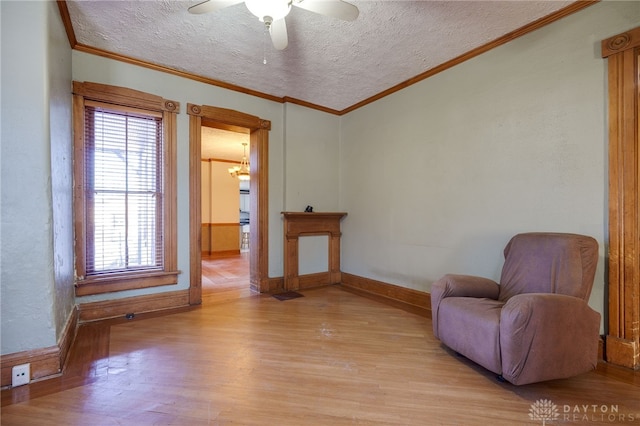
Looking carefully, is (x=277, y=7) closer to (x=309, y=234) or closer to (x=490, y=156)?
(x=490, y=156)

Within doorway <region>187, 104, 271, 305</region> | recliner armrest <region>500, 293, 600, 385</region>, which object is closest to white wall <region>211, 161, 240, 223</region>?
doorway <region>187, 104, 271, 305</region>

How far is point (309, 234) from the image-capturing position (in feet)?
14.7

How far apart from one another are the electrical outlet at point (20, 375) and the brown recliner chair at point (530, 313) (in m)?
2.95

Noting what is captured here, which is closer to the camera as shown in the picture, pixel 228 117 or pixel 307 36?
pixel 307 36

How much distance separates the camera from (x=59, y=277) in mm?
2217

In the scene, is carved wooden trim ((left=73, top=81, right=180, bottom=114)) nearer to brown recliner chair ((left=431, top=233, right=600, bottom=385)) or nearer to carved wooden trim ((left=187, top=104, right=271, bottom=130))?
carved wooden trim ((left=187, top=104, right=271, bottom=130))

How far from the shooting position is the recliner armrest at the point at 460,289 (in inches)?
92.3

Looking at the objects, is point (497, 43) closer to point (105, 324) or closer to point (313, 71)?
point (313, 71)

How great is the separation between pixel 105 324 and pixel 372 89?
4.22 meters

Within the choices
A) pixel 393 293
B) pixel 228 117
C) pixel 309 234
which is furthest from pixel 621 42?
pixel 228 117

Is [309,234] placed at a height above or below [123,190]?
below

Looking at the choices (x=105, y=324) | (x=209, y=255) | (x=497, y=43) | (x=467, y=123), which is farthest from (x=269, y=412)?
(x=209, y=255)

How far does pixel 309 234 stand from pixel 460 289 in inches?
100

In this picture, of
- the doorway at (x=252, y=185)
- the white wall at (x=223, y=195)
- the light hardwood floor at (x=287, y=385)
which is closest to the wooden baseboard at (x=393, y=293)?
the light hardwood floor at (x=287, y=385)
